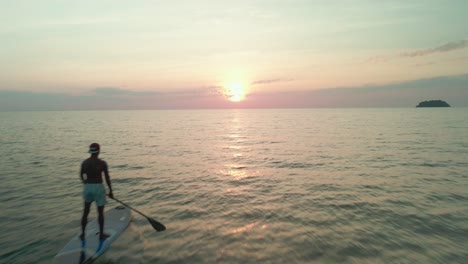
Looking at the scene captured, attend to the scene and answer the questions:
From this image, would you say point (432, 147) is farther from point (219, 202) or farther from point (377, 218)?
point (219, 202)

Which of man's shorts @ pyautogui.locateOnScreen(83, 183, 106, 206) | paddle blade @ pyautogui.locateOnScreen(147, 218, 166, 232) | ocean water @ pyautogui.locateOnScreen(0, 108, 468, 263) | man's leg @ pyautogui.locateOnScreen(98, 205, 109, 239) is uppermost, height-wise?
man's shorts @ pyautogui.locateOnScreen(83, 183, 106, 206)

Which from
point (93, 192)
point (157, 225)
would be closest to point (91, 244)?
point (93, 192)

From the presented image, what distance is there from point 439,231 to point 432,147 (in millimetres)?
28076

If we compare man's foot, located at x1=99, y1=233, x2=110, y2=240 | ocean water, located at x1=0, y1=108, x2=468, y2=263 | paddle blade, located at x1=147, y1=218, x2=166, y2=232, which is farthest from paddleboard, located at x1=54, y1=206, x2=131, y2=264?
paddle blade, located at x1=147, y1=218, x2=166, y2=232

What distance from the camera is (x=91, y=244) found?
9305 millimetres

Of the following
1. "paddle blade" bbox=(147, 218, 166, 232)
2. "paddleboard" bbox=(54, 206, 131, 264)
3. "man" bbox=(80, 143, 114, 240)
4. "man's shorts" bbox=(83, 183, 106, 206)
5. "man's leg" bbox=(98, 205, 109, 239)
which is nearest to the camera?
"paddleboard" bbox=(54, 206, 131, 264)

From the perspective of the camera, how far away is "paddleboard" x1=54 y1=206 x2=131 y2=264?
335 inches

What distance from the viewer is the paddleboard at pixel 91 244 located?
335 inches

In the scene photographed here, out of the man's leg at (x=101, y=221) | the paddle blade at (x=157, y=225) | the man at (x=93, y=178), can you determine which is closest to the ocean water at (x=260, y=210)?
the paddle blade at (x=157, y=225)

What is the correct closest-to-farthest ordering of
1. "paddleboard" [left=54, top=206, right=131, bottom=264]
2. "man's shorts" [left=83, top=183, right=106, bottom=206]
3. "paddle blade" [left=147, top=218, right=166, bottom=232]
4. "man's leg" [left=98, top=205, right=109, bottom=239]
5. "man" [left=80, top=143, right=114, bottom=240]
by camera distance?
1. "paddleboard" [left=54, top=206, right=131, bottom=264]
2. "man" [left=80, top=143, right=114, bottom=240]
3. "man's shorts" [left=83, top=183, right=106, bottom=206]
4. "man's leg" [left=98, top=205, right=109, bottom=239]
5. "paddle blade" [left=147, top=218, right=166, bottom=232]

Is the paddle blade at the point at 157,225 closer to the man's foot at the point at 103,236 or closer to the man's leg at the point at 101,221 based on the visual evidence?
the man's foot at the point at 103,236

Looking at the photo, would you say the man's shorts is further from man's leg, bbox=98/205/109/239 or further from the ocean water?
the ocean water

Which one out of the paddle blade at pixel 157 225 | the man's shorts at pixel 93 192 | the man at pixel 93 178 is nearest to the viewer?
the man at pixel 93 178

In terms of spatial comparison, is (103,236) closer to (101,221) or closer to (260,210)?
(101,221)
